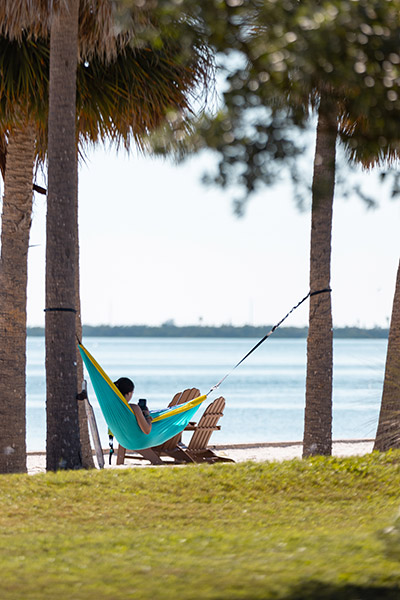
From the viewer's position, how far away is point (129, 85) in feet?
27.3

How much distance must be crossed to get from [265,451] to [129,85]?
5.82 m

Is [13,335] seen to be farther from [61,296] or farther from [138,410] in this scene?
[138,410]

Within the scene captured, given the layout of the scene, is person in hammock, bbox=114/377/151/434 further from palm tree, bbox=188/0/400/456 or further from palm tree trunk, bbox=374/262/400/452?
palm tree, bbox=188/0/400/456

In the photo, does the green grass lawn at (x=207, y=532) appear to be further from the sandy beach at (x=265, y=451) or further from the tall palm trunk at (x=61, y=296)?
the sandy beach at (x=265, y=451)

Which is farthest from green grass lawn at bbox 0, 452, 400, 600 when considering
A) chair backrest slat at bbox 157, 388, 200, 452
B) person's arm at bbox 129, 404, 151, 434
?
chair backrest slat at bbox 157, 388, 200, 452

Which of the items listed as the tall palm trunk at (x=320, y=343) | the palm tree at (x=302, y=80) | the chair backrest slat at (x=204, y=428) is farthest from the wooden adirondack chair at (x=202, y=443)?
the palm tree at (x=302, y=80)

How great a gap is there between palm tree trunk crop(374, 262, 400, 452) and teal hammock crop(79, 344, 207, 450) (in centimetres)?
210

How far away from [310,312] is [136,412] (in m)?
2.39

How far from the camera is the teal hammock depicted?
7.37 metres

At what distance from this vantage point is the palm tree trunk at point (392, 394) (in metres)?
8.62

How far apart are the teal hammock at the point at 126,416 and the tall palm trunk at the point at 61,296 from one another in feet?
1.06

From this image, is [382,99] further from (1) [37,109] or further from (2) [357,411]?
(2) [357,411]

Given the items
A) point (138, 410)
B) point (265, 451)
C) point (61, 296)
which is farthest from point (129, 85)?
point (265, 451)

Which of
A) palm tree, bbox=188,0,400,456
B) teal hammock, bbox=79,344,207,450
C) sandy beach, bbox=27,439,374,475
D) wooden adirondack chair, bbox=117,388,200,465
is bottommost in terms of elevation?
sandy beach, bbox=27,439,374,475
